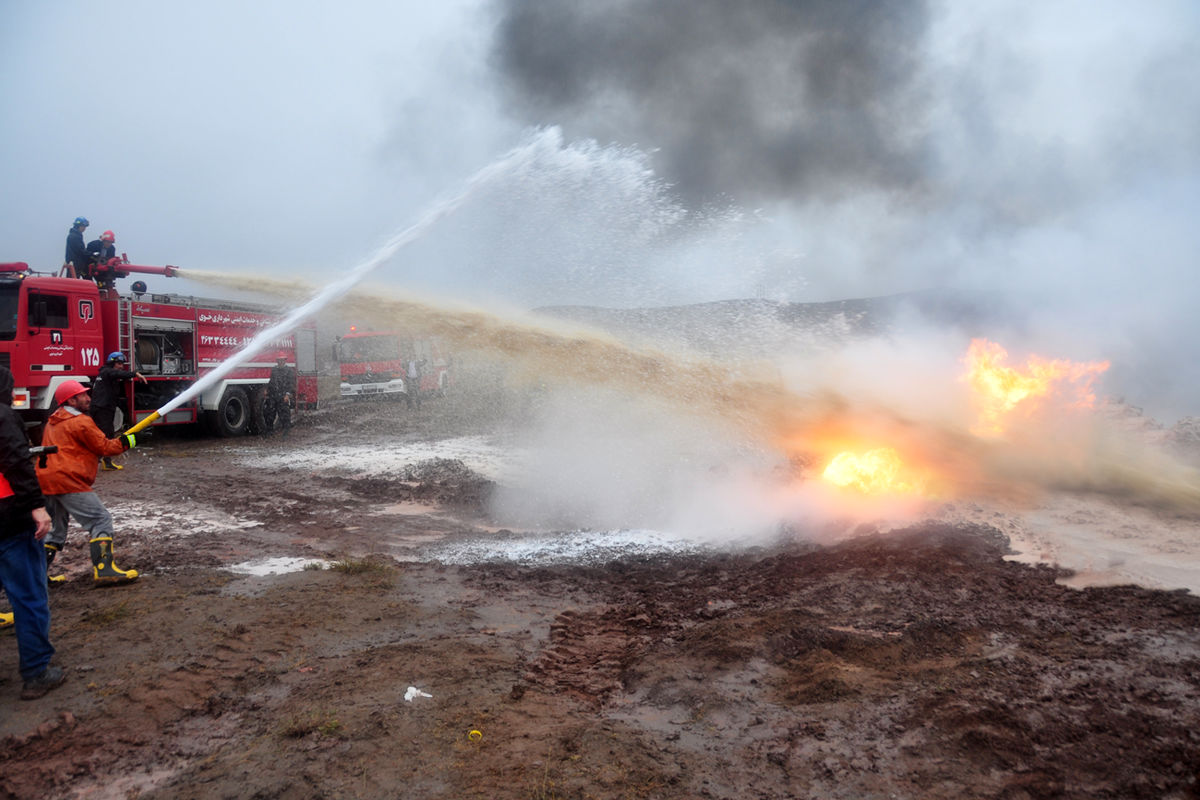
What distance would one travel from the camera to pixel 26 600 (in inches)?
171

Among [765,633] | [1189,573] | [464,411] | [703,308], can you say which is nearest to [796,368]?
[1189,573]

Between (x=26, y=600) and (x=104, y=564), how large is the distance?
216cm

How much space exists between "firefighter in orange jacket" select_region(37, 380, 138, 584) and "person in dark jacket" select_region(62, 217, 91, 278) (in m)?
9.48

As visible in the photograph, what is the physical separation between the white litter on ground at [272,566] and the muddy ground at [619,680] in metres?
0.11

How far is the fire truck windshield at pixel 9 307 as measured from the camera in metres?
12.2

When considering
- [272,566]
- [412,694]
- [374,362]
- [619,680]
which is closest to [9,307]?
[272,566]

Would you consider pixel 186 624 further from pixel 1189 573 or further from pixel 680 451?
pixel 680 451

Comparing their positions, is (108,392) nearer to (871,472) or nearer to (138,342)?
(138,342)

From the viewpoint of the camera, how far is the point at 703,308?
19328 millimetres

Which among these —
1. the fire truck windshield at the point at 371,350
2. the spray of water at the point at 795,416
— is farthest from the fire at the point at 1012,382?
the fire truck windshield at the point at 371,350

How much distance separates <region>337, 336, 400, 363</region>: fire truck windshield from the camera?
22969 mm

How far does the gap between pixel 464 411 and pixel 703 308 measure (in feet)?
25.5

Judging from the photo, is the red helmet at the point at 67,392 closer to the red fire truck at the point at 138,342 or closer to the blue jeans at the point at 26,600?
the blue jeans at the point at 26,600

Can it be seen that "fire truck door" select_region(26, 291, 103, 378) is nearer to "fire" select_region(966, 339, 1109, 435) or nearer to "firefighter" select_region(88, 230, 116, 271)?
"firefighter" select_region(88, 230, 116, 271)
